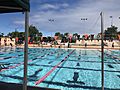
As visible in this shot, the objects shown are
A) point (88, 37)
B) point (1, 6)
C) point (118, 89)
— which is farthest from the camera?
point (88, 37)

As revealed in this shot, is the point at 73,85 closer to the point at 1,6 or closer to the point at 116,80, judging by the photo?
the point at 116,80

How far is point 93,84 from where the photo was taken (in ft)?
21.5

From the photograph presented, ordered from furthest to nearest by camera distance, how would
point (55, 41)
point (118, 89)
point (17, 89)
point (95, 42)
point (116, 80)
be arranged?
1. point (95, 42)
2. point (55, 41)
3. point (116, 80)
4. point (118, 89)
5. point (17, 89)

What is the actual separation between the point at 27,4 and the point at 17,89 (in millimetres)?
2219

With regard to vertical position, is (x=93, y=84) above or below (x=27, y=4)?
below

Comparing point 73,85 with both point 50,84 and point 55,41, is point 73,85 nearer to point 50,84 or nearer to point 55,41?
point 50,84

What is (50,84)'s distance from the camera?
6.27 metres

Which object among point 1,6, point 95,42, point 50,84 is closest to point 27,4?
point 1,6

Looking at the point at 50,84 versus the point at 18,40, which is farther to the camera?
the point at 18,40

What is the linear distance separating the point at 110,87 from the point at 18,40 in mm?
29066

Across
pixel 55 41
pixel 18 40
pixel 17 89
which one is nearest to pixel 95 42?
pixel 55 41

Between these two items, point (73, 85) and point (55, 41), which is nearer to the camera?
point (73, 85)

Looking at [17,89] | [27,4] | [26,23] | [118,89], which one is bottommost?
[118,89]

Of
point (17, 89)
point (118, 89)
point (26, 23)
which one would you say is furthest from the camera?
point (118, 89)
